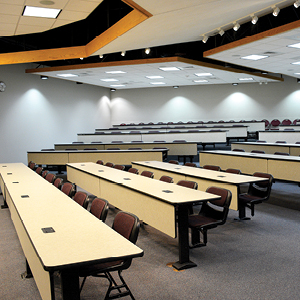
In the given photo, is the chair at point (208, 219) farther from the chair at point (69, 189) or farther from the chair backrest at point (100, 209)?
the chair at point (69, 189)

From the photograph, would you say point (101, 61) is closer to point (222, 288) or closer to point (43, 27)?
point (43, 27)

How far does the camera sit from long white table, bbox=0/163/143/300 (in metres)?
1.95

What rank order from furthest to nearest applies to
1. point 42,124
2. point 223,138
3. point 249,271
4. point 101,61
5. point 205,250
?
point 42,124 < point 223,138 < point 101,61 < point 205,250 < point 249,271

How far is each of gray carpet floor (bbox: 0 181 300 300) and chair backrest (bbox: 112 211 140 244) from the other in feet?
1.90

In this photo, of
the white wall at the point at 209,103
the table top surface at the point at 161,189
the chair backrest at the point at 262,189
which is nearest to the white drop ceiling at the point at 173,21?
the table top surface at the point at 161,189

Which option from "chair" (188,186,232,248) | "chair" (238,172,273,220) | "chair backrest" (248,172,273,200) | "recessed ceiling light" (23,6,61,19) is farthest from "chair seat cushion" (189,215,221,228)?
"recessed ceiling light" (23,6,61,19)

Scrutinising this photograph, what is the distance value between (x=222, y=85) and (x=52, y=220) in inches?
645

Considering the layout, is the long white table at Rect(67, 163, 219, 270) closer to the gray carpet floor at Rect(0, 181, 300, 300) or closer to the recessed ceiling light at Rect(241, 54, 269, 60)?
the gray carpet floor at Rect(0, 181, 300, 300)

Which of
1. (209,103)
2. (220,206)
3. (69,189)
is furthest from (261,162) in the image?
(209,103)

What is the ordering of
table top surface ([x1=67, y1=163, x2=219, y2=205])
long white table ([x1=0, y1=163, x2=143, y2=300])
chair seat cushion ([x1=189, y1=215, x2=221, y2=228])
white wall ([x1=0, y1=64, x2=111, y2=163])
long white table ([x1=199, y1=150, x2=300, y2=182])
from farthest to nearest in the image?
→ white wall ([x1=0, y1=64, x2=111, y2=163]) → long white table ([x1=199, y1=150, x2=300, y2=182]) → chair seat cushion ([x1=189, y1=215, x2=221, y2=228]) → table top surface ([x1=67, y1=163, x2=219, y2=205]) → long white table ([x1=0, y1=163, x2=143, y2=300])

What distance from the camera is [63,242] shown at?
2238mm

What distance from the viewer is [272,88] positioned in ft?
56.9

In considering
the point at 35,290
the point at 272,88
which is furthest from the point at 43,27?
the point at 272,88

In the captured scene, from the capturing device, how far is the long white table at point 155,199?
3.32 m
